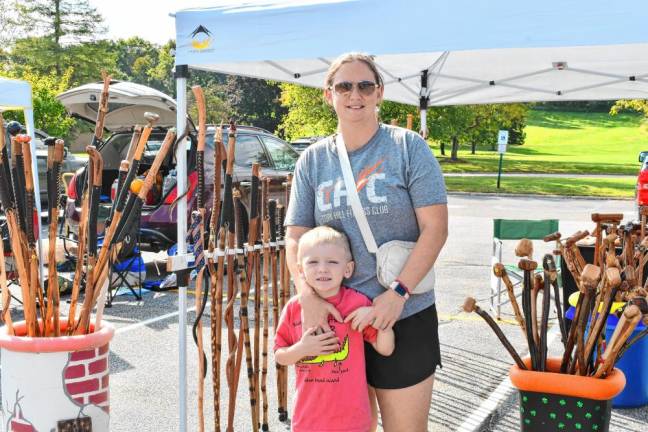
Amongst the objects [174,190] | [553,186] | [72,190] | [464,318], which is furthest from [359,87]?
[553,186]

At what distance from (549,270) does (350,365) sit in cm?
80

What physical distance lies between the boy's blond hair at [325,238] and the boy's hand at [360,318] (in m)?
0.18

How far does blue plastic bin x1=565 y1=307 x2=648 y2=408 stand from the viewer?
147 inches

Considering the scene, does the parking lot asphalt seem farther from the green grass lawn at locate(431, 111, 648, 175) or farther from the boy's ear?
the green grass lawn at locate(431, 111, 648, 175)

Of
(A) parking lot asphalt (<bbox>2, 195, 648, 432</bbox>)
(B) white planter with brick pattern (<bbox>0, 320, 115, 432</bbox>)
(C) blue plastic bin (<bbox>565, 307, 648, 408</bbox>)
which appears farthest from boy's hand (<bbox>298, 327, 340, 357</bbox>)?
(C) blue plastic bin (<bbox>565, 307, 648, 408</bbox>)

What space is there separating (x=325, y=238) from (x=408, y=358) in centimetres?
49

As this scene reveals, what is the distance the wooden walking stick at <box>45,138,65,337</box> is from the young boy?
2.93 ft

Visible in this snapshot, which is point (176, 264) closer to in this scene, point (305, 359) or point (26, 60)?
point (305, 359)

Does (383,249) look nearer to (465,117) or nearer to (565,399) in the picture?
(565,399)

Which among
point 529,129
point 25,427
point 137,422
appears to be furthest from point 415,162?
point 529,129

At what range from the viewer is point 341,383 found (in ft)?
7.59

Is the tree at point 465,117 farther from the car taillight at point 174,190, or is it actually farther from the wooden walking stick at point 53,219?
the wooden walking stick at point 53,219

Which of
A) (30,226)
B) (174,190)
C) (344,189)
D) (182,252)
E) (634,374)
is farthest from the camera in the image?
(174,190)

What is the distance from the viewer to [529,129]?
68625 millimetres
